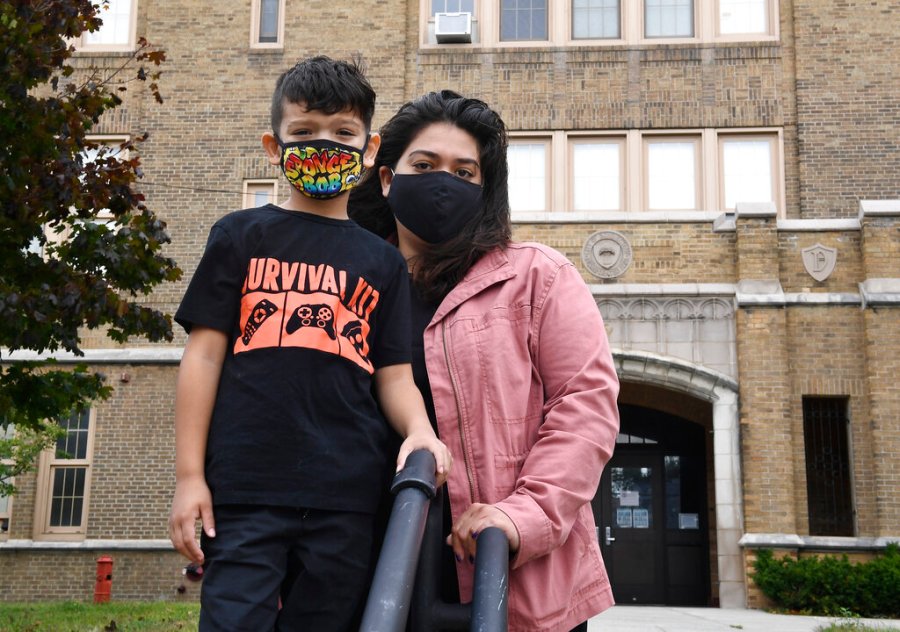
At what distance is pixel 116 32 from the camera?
18.2 meters

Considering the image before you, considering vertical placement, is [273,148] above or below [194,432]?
above

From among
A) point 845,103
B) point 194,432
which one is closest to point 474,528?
point 194,432

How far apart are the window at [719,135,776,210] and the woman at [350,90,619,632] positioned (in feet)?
48.7

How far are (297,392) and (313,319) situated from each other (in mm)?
157

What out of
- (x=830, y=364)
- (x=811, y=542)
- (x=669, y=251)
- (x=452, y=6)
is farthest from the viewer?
(x=452, y=6)

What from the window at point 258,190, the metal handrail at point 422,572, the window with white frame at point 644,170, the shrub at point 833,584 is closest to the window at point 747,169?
the window with white frame at point 644,170

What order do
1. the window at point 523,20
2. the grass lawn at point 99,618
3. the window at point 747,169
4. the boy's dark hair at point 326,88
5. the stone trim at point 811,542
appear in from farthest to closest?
1. the window at point 523,20
2. the window at point 747,169
3. the stone trim at point 811,542
4. the grass lawn at point 99,618
5. the boy's dark hair at point 326,88

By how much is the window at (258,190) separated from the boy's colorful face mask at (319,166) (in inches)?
601

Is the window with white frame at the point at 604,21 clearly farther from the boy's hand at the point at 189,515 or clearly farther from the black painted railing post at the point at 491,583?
the black painted railing post at the point at 491,583

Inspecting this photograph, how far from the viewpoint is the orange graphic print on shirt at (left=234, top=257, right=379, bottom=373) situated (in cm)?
205

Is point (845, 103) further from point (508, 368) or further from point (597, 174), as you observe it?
point (508, 368)

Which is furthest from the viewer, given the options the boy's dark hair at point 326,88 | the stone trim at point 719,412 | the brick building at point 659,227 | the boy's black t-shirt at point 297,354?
the brick building at point 659,227

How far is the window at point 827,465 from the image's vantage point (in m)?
14.9

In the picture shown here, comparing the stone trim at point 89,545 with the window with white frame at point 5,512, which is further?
the window with white frame at point 5,512
